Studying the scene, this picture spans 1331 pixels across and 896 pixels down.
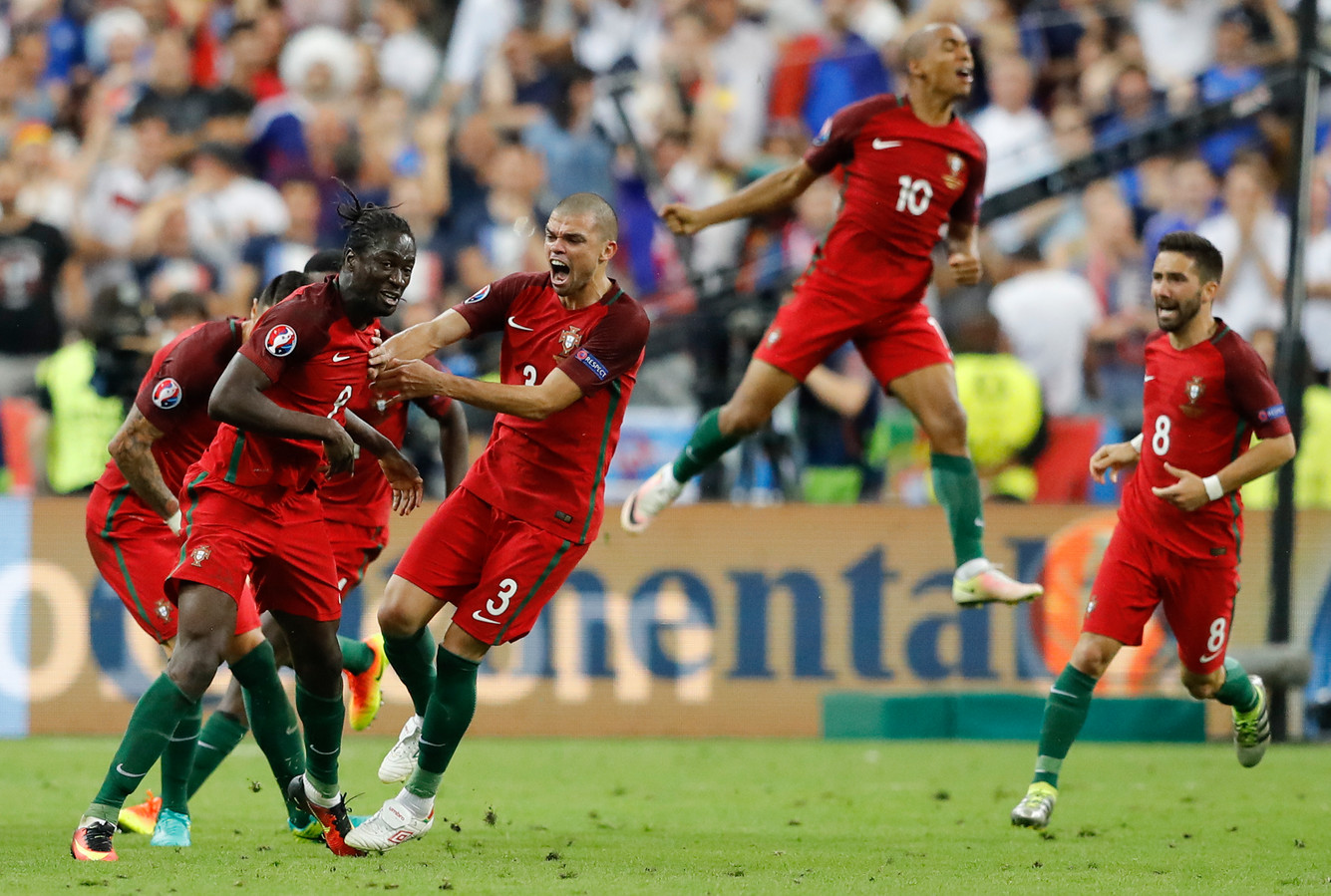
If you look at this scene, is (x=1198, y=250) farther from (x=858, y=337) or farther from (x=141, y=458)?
(x=141, y=458)

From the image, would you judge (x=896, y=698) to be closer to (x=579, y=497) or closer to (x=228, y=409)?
(x=579, y=497)

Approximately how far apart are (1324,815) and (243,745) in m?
7.16

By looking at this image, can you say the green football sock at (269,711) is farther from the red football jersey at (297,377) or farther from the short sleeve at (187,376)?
the short sleeve at (187,376)

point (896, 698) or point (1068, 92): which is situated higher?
point (1068, 92)

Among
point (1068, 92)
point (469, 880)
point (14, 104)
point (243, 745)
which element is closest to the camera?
point (469, 880)

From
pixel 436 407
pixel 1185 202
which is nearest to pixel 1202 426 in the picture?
pixel 436 407

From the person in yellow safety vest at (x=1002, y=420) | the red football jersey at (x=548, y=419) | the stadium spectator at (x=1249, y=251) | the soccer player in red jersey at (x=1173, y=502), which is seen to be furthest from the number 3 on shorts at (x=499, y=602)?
the stadium spectator at (x=1249, y=251)

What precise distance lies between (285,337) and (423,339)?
64 centimetres

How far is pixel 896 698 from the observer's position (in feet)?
41.9

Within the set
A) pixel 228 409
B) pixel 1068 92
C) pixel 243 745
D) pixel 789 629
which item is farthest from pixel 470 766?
pixel 1068 92

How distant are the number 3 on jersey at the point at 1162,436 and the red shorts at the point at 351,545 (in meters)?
3.95

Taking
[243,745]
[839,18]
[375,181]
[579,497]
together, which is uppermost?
[839,18]

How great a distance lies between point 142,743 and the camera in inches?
278

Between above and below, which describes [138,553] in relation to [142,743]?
above
